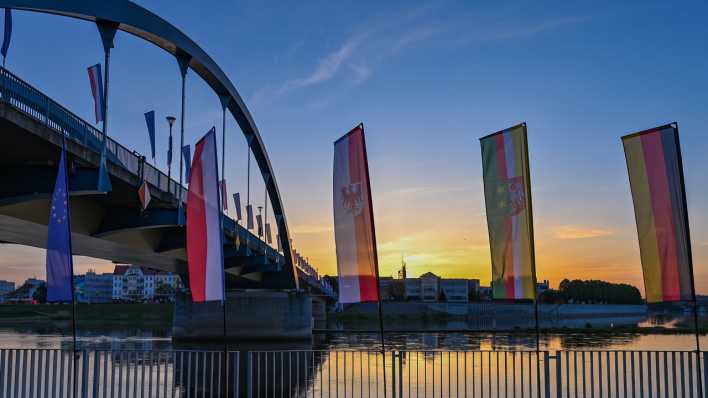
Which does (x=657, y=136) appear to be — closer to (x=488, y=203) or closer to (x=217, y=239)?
(x=488, y=203)

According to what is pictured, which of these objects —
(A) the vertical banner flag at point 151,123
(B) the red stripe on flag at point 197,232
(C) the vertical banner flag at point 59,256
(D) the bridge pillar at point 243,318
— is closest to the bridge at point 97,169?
(A) the vertical banner flag at point 151,123

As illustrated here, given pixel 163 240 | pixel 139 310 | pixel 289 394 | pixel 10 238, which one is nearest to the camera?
pixel 289 394

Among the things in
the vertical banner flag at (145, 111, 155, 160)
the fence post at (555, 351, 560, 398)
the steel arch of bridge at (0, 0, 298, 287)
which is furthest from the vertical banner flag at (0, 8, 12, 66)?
the fence post at (555, 351, 560, 398)

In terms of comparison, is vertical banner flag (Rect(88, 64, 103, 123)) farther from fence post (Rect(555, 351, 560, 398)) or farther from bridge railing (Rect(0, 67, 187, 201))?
fence post (Rect(555, 351, 560, 398))

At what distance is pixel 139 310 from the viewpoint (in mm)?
125000

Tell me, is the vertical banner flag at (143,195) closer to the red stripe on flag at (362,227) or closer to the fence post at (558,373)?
the red stripe on flag at (362,227)

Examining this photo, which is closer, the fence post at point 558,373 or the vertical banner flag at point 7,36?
the fence post at point 558,373

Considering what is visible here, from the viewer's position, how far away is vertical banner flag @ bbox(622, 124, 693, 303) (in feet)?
46.0

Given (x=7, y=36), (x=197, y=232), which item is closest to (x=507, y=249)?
(x=197, y=232)

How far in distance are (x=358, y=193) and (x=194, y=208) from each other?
332 cm

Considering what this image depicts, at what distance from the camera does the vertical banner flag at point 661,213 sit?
14016 mm

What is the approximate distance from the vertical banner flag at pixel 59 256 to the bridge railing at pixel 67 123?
15.6 ft

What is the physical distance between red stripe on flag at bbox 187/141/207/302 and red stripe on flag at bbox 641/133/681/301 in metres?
8.69

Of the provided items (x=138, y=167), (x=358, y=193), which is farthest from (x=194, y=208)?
(x=138, y=167)
